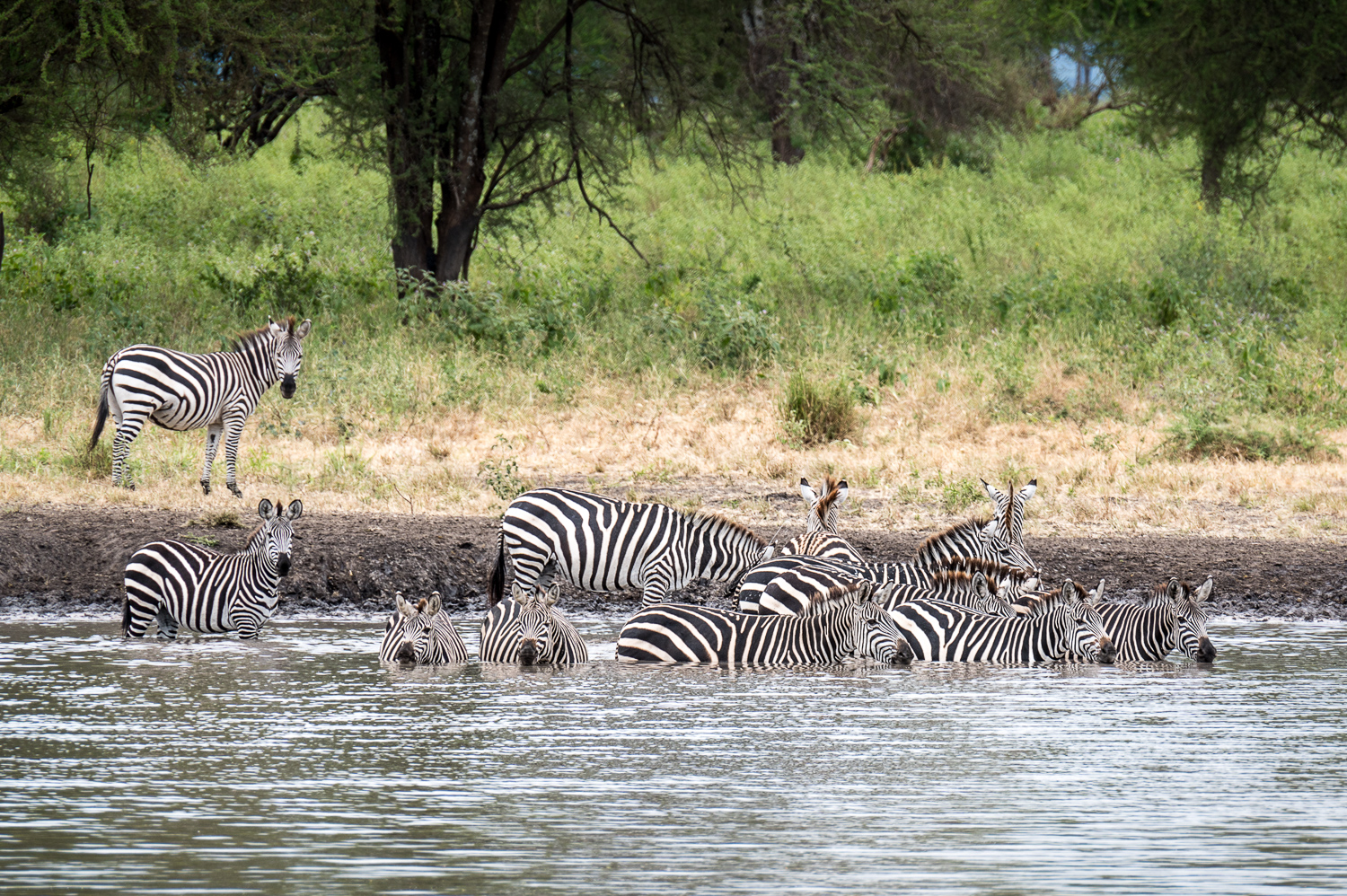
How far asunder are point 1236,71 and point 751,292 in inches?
258

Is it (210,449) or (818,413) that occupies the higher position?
(818,413)

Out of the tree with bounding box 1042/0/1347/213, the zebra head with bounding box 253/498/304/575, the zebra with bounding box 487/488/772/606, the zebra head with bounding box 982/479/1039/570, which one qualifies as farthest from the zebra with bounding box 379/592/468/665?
the tree with bounding box 1042/0/1347/213

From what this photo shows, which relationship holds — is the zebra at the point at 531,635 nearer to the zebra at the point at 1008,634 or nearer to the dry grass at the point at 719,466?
the zebra at the point at 1008,634

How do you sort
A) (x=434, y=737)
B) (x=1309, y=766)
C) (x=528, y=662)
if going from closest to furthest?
(x=1309, y=766)
(x=434, y=737)
(x=528, y=662)

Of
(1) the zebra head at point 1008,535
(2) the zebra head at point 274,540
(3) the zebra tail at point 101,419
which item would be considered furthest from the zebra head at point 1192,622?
(3) the zebra tail at point 101,419

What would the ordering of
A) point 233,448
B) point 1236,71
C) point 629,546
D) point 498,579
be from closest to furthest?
1. point 629,546
2. point 498,579
3. point 233,448
4. point 1236,71

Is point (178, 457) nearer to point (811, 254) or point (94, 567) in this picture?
point (94, 567)

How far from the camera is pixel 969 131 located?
105 feet

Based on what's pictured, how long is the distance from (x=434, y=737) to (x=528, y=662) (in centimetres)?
198

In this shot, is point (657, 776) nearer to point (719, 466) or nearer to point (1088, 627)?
point (1088, 627)

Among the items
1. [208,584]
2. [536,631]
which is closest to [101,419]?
[208,584]

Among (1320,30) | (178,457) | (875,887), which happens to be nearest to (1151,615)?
(875,887)

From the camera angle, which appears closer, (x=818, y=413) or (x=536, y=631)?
(x=536, y=631)

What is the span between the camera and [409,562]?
1198 centimetres
